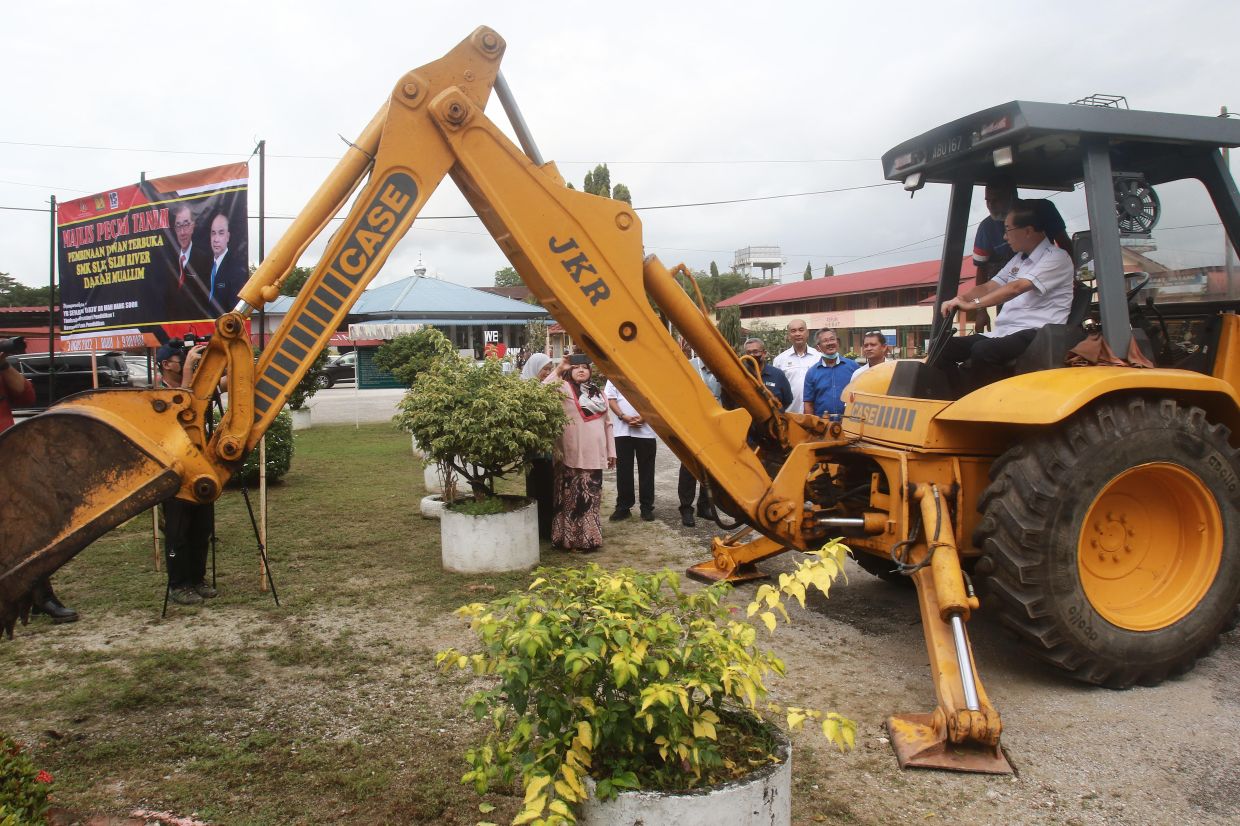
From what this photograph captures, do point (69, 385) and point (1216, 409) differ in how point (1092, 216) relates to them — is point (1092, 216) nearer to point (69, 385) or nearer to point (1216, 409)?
point (1216, 409)

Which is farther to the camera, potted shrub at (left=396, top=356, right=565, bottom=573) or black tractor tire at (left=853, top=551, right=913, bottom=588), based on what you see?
potted shrub at (left=396, top=356, right=565, bottom=573)

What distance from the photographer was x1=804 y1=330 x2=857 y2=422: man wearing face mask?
743 centimetres

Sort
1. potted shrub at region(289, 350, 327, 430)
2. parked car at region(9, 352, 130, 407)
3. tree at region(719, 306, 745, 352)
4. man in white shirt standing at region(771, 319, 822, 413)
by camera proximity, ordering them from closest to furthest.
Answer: man in white shirt standing at region(771, 319, 822, 413), potted shrub at region(289, 350, 327, 430), parked car at region(9, 352, 130, 407), tree at region(719, 306, 745, 352)

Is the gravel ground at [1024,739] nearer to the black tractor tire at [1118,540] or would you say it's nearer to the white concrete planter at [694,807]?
the black tractor tire at [1118,540]

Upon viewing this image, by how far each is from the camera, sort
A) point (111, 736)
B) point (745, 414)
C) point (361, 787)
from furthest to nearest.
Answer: point (745, 414) → point (111, 736) → point (361, 787)

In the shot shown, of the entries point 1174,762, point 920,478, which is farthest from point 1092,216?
point 1174,762

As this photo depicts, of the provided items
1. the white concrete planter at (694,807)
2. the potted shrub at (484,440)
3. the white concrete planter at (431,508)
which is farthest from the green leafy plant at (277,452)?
the white concrete planter at (694,807)

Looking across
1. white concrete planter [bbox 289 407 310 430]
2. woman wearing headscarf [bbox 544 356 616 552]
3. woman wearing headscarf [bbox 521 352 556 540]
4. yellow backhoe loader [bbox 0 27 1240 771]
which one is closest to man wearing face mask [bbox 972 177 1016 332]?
yellow backhoe loader [bbox 0 27 1240 771]

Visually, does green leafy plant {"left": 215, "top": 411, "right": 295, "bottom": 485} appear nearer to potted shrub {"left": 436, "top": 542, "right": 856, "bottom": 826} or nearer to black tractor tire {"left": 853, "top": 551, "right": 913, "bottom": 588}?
black tractor tire {"left": 853, "top": 551, "right": 913, "bottom": 588}

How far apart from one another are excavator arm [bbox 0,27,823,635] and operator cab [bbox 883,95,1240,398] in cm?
122

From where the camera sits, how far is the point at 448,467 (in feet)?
23.3

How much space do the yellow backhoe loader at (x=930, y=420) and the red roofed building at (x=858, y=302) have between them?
1250 inches

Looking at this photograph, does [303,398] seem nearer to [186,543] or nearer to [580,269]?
[186,543]

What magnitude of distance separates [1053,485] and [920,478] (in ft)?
2.19
